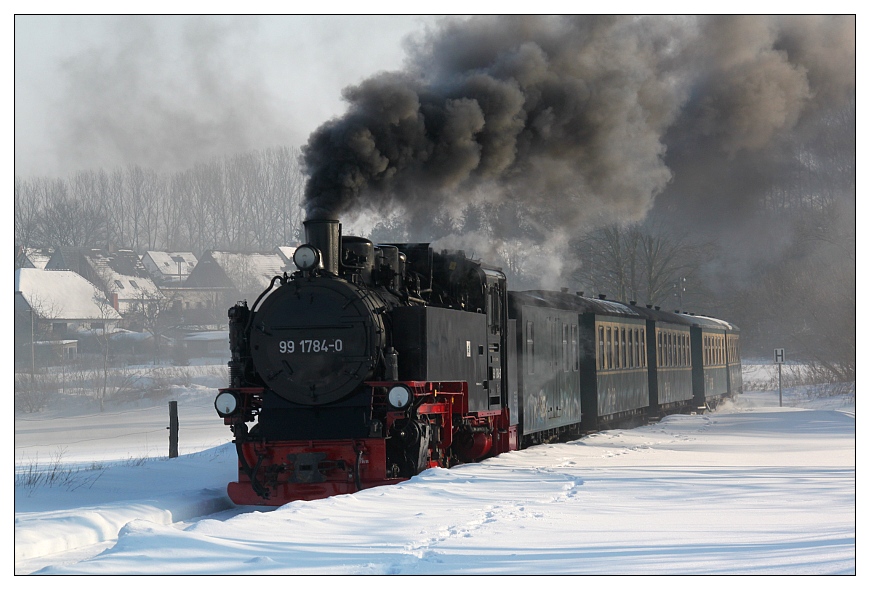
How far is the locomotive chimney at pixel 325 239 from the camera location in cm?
1111

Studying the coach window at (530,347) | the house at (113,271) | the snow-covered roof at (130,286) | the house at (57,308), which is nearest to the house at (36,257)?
the house at (113,271)

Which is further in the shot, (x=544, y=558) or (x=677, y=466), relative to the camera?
(x=677, y=466)

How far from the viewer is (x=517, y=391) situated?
14.3 meters

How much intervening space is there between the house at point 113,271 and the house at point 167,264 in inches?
54.7

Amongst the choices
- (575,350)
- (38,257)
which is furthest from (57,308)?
(575,350)

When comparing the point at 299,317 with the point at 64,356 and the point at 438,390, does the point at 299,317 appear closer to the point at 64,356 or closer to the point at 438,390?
the point at 438,390

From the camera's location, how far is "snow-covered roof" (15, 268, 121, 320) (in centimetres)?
5072

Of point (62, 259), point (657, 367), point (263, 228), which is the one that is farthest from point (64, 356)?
point (657, 367)

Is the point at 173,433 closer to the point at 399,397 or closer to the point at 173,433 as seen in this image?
the point at 173,433

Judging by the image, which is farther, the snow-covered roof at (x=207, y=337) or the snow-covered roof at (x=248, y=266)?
the snow-covered roof at (x=248, y=266)

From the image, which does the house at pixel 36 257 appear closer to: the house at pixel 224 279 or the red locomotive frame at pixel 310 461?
the house at pixel 224 279

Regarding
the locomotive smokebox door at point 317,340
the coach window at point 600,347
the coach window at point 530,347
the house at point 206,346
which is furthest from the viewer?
the house at point 206,346

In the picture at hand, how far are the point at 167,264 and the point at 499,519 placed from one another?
61977 mm

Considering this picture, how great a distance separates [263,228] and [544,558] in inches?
2310
